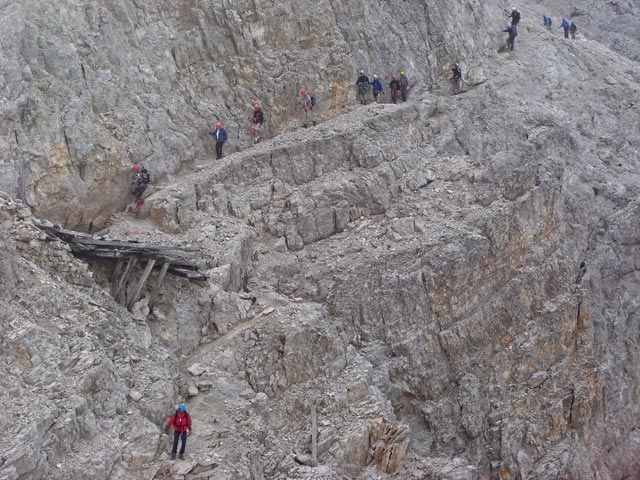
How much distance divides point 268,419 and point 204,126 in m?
11.6

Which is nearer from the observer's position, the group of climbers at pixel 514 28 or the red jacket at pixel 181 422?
the red jacket at pixel 181 422

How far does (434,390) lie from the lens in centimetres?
2533

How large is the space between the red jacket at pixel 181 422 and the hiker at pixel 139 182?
29.3ft

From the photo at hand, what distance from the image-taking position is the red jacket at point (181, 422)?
56.7ft

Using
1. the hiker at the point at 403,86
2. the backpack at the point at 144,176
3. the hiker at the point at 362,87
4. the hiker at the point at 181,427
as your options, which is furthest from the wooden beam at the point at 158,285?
the hiker at the point at 403,86

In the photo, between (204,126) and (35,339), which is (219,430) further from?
(204,126)

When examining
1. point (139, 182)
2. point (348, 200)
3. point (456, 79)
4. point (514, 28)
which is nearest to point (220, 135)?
point (139, 182)

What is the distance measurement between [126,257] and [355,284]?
7.52 metres

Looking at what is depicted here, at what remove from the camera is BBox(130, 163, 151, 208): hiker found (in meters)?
24.3

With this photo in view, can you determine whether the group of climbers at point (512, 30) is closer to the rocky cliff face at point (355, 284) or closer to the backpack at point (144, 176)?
the rocky cliff face at point (355, 284)

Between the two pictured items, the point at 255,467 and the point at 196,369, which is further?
the point at 196,369

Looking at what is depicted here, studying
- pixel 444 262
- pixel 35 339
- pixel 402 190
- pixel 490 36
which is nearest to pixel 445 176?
pixel 402 190

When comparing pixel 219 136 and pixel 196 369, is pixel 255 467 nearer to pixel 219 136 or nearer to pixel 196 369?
pixel 196 369

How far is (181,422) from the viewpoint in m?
17.3
